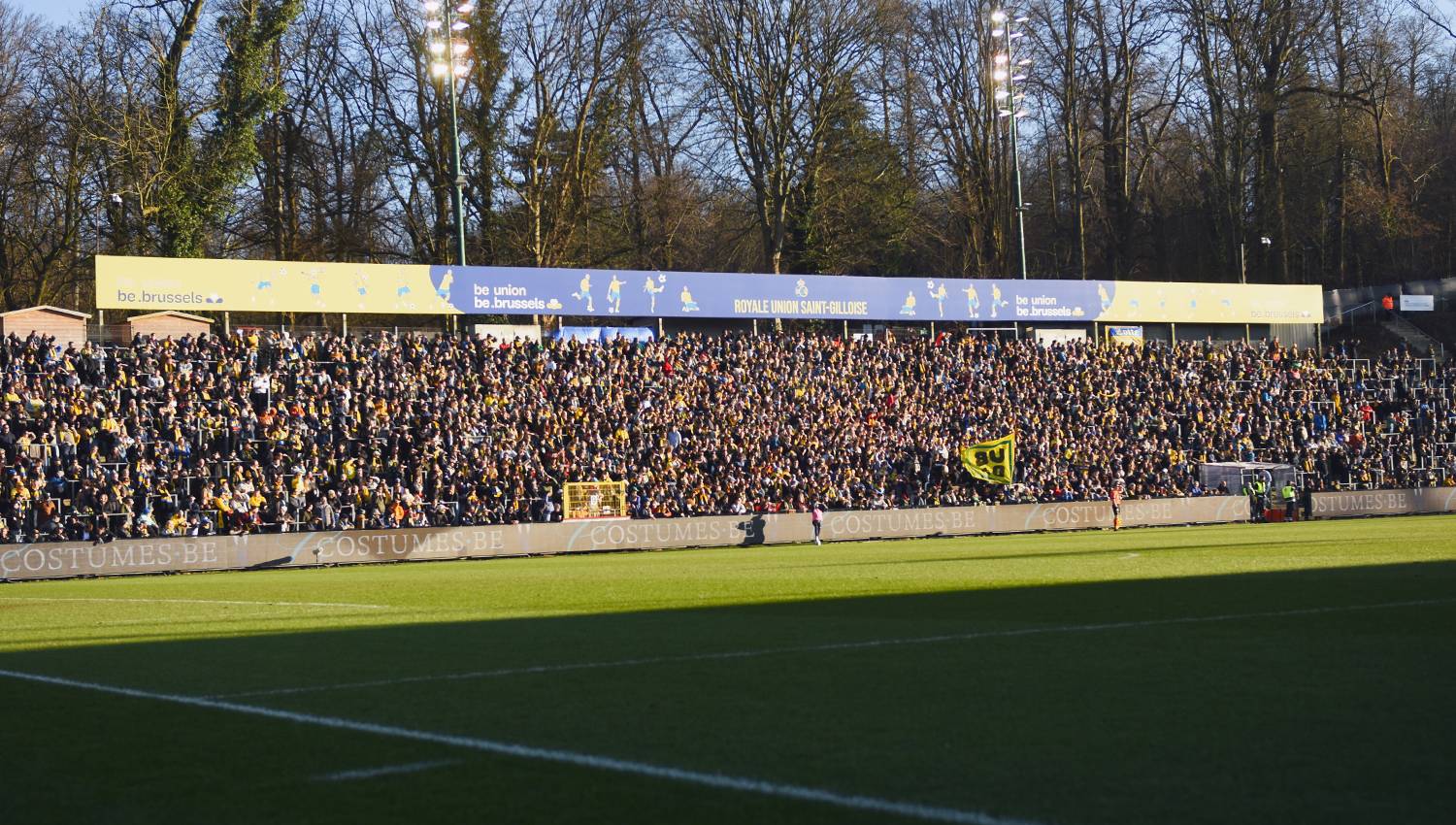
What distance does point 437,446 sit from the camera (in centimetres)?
4038

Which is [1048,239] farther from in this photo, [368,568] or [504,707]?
[504,707]

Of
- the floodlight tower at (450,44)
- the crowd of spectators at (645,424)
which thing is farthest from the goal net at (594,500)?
the floodlight tower at (450,44)

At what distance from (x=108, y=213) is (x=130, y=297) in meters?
13.1

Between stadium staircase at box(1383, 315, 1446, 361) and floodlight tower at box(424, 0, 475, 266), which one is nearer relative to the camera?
floodlight tower at box(424, 0, 475, 266)

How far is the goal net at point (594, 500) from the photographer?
40.9 metres

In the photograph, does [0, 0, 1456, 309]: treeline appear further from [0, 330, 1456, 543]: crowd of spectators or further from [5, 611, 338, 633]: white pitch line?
[5, 611, 338, 633]: white pitch line

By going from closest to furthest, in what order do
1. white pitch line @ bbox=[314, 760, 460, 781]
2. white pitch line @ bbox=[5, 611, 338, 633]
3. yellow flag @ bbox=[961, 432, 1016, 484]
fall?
1. white pitch line @ bbox=[314, 760, 460, 781]
2. white pitch line @ bbox=[5, 611, 338, 633]
3. yellow flag @ bbox=[961, 432, 1016, 484]

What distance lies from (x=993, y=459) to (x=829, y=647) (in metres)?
37.5

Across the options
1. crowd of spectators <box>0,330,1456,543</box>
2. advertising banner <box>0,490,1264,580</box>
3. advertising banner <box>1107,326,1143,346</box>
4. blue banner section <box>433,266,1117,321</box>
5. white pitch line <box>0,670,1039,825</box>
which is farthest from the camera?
advertising banner <box>1107,326,1143,346</box>

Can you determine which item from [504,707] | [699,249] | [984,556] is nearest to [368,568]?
[984,556]

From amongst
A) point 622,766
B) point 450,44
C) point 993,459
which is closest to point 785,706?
point 622,766

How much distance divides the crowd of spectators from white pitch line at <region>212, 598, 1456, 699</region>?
83.0ft

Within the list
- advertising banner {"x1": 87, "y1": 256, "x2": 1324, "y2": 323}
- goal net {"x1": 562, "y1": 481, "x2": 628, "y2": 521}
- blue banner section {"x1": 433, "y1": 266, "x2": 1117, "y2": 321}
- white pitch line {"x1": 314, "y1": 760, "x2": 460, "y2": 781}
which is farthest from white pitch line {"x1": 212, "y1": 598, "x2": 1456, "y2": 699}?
blue banner section {"x1": 433, "y1": 266, "x2": 1117, "y2": 321}

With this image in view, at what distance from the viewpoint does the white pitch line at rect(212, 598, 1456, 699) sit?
32.6ft
